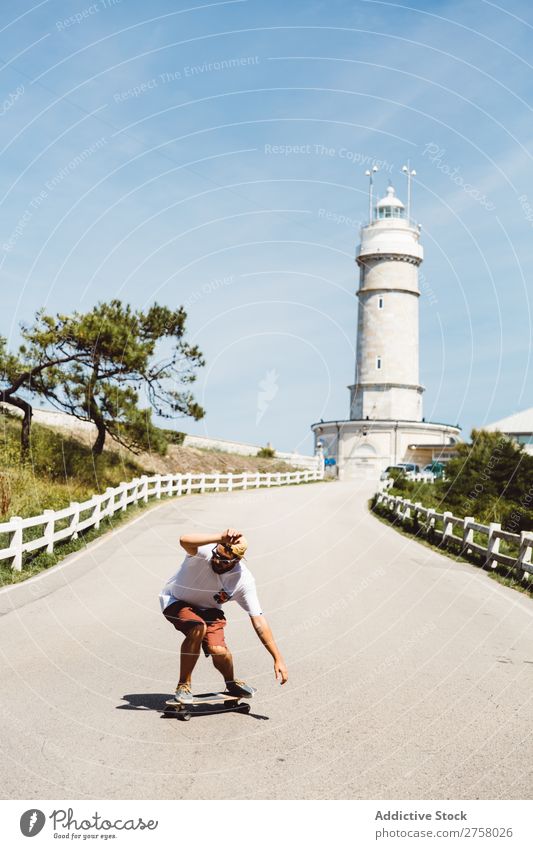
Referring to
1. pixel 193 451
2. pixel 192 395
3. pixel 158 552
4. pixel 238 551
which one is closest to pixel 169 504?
pixel 192 395

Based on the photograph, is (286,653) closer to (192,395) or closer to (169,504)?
(169,504)

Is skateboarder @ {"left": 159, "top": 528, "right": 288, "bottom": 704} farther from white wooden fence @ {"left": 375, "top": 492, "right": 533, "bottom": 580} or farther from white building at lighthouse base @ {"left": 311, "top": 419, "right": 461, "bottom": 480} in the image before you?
white building at lighthouse base @ {"left": 311, "top": 419, "right": 461, "bottom": 480}

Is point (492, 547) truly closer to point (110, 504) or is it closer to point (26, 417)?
point (110, 504)

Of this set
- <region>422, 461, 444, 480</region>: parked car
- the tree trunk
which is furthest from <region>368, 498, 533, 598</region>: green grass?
<region>422, 461, 444, 480</region>: parked car

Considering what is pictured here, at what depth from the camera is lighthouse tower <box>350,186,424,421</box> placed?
238ft

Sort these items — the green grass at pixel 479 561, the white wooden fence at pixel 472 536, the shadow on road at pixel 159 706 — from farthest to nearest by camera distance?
1. the white wooden fence at pixel 472 536
2. the green grass at pixel 479 561
3. the shadow on road at pixel 159 706

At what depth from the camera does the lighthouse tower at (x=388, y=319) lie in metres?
72.6

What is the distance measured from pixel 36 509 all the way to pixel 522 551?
10467mm

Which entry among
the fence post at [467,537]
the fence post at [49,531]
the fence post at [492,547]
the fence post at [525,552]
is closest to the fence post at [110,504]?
the fence post at [49,531]

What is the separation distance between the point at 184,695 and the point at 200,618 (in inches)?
21.6

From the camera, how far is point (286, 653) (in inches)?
358

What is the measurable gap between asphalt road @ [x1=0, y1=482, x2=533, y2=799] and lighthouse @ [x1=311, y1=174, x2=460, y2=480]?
5745cm

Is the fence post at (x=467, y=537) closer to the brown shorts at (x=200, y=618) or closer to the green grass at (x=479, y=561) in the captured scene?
the green grass at (x=479, y=561)
